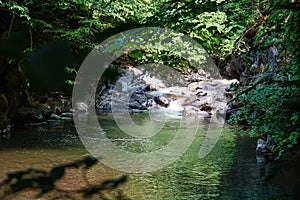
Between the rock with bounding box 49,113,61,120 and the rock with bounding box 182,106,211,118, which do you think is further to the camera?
the rock with bounding box 182,106,211,118

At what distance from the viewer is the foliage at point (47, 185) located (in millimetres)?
5133

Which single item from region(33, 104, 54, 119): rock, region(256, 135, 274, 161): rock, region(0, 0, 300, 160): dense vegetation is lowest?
region(256, 135, 274, 161): rock

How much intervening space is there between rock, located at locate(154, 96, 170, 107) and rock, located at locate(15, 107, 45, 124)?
6.54m

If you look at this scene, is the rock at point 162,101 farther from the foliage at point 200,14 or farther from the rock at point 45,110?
the foliage at point 200,14

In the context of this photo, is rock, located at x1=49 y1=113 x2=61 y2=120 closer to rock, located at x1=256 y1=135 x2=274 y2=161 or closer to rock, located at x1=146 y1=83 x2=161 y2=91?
rock, located at x1=146 y1=83 x2=161 y2=91

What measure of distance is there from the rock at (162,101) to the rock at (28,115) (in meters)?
6.54

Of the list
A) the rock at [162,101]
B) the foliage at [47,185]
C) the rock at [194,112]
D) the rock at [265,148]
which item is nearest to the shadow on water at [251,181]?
the rock at [265,148]

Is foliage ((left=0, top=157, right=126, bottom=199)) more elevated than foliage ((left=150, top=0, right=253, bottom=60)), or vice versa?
foliage ((left=150, top=0, right=253, bottom=60))

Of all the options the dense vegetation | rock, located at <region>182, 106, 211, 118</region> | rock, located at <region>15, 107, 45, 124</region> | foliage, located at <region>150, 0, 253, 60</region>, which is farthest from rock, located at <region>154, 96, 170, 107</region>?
foliage, located at <region>150, 0, 253, 60</region>

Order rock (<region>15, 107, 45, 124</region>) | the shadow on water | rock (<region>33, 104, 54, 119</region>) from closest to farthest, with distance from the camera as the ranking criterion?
the shadow on water → rock (<region>15, 107, 45, 124</region>) → rock (<region>33, 104, 54, 119</region>)

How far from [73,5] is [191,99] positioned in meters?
8.43

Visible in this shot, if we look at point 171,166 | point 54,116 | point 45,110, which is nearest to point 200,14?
point 171,166

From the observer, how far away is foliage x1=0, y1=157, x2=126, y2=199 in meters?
5.13

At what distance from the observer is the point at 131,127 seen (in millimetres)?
A: 11336
